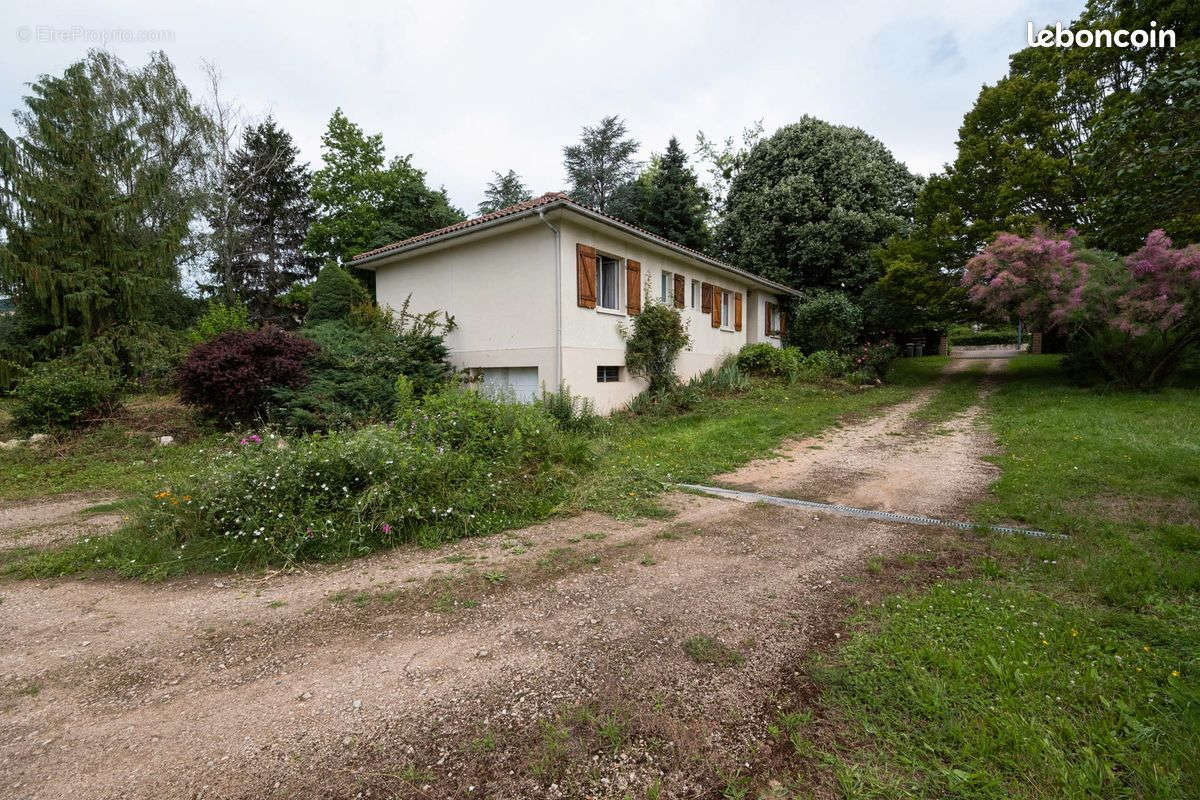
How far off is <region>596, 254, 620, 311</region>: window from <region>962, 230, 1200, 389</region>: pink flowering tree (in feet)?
29.2

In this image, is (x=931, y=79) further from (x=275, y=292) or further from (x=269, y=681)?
(x=275, y=292)

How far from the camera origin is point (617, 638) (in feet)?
9.61

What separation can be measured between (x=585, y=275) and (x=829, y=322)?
435 inches

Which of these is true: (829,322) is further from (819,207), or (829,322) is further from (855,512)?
(855,512)

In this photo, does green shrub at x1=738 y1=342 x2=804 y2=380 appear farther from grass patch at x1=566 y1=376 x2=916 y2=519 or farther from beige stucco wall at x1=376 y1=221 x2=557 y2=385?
beige stucco wall at x1=376 y1=221 x2=557 y2=385

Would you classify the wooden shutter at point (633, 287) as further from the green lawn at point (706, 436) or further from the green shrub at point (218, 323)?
the green shrub at point (218, 323)

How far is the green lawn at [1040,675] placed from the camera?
190 cm

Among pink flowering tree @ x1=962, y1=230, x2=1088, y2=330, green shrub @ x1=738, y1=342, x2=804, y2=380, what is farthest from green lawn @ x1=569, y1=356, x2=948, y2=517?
pink flowering tree @ x1=962, y1=230, x2=1088, y2=330

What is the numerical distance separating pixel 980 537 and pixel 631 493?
3.28 metres

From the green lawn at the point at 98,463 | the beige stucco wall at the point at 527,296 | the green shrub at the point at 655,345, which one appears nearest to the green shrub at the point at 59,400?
the green lawn at the point at 98,463

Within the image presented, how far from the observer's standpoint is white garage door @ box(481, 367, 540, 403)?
11.0m

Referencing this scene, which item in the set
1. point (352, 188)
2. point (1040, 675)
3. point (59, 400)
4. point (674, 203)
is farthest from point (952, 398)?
point (352, 188)

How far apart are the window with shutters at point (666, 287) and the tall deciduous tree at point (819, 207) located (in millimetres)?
8183

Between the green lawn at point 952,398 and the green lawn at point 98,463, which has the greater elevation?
the green lawn at point 952,398
